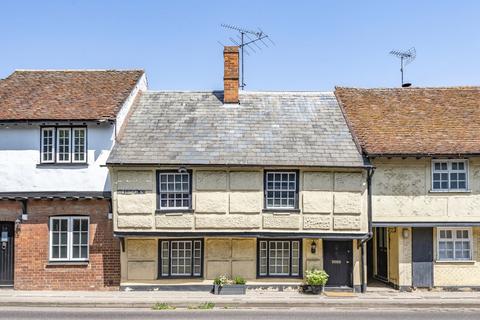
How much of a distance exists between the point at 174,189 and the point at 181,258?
8.31 feet

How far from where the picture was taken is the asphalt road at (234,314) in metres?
15.1

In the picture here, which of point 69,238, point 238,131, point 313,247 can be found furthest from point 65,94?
point 313,247

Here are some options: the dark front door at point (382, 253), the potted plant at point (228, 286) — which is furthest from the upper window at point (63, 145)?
the dark front door at point (382, 253)

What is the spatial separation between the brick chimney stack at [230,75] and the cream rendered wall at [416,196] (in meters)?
6.43

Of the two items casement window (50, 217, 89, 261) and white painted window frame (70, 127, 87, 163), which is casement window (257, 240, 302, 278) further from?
white painted window frame (70, 127, 87, 163)

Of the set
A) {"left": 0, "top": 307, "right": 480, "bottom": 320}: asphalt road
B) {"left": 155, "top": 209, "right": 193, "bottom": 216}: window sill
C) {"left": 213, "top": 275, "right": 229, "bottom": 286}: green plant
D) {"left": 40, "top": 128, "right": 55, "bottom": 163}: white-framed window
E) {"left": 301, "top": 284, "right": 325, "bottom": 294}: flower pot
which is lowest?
{"left": 0, "top": 307, "right": 480, "bottom": 320}: asphalt road

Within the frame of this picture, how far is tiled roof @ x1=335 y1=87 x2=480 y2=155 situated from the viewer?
64.3 ft

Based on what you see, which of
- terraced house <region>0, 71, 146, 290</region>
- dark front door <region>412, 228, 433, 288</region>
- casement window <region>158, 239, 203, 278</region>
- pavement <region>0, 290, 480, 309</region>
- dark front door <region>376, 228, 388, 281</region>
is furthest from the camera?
dark front door <region>376, 228, 388, 281</region>

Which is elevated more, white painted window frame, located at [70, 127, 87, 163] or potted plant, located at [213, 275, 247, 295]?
white painted window frame, located at [70, 127, 87, 163]

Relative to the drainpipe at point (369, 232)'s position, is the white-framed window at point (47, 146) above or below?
above

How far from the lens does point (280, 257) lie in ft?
65.5

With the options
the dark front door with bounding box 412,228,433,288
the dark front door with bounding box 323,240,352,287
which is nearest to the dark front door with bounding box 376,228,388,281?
the dark front door with bounding box 412,228,433,288

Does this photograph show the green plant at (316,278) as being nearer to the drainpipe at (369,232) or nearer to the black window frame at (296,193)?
the drainpipe at (369,232)

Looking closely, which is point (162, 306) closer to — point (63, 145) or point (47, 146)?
point (63, 145)
